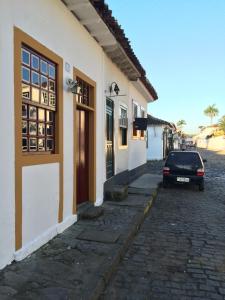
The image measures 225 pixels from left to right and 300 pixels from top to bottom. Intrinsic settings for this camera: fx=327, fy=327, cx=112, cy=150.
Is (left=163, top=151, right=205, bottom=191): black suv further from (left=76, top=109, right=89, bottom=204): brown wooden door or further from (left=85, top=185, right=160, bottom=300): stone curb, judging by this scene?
(left=85, top=185, right=160, bottom=300): stone curb

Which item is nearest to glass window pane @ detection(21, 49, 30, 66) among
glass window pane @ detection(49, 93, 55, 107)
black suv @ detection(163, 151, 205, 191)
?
glass window pane @ detection(49, 93, 55, 107)

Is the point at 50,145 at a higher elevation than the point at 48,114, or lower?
lower

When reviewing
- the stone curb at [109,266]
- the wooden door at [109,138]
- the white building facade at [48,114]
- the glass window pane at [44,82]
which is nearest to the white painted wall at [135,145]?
the wooden door at [109,138]

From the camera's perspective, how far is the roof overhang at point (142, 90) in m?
13.4

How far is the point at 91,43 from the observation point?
745 centimetres

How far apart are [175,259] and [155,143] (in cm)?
2473

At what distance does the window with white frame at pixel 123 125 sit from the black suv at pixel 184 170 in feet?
7.08

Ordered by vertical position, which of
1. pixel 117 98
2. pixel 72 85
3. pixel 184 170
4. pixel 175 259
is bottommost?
pixel 175 259

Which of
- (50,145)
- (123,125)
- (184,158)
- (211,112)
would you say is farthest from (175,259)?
(211,112)

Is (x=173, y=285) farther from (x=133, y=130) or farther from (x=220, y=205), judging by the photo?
(x=133, y=130)

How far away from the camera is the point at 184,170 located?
41.7 feet

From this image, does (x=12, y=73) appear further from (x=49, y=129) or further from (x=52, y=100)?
(x=49, y=129)

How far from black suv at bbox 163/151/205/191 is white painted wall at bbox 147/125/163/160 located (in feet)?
53.6

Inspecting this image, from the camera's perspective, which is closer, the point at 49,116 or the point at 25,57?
the point at 25,57
